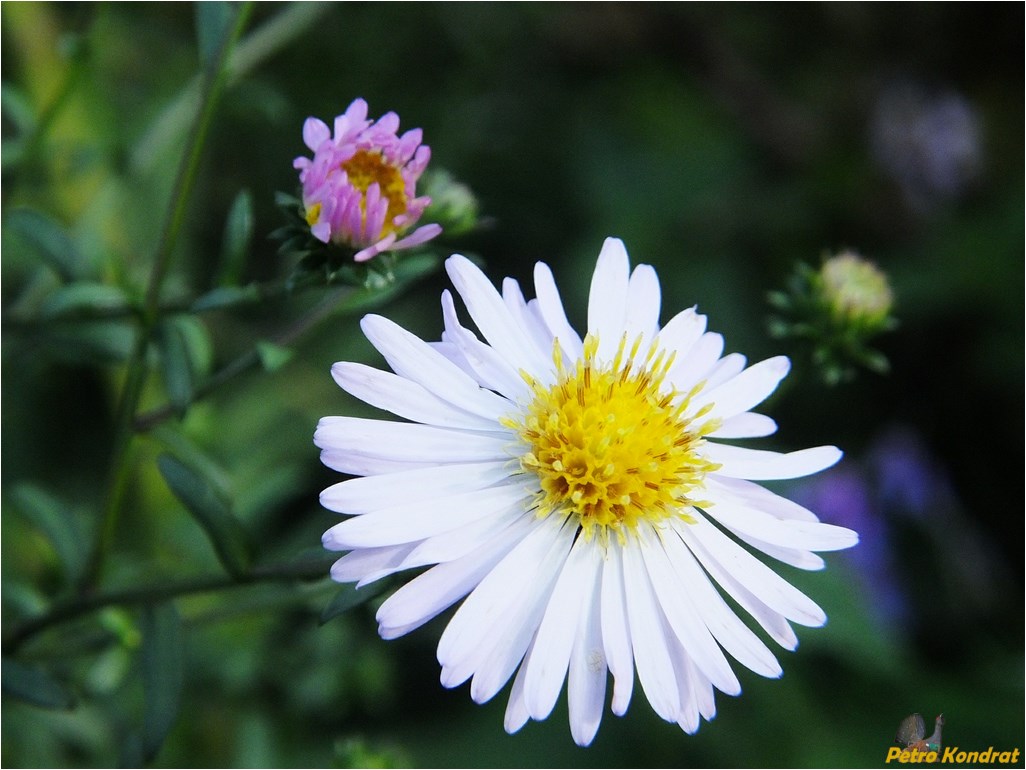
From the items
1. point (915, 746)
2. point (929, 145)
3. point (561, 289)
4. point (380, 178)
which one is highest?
point (929, 145)

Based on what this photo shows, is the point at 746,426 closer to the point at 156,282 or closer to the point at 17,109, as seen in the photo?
the point at 156,282

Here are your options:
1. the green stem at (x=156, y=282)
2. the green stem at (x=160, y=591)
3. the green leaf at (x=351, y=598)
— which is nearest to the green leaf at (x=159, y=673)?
the green stem at (x=160, y=591)

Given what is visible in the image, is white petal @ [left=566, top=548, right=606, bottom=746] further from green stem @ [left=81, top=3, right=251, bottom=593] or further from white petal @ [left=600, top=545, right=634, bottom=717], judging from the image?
green stem @ [left=81, top=3, right=251, bottom=593]

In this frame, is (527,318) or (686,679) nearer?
(686,679)

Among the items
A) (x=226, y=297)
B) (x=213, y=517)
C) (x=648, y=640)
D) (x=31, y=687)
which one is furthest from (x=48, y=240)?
(x=648, y=640)

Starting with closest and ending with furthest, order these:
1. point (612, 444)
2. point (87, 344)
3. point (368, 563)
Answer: point (368, 563)
point (612, 444)
point (87, 344)

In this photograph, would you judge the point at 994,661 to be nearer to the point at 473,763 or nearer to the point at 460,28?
the point at 473,763

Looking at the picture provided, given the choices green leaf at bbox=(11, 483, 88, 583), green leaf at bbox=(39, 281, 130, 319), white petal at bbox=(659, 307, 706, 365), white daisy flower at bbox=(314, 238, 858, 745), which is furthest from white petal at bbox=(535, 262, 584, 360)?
green leaf at bbox=(11, 483, 88, 583)
